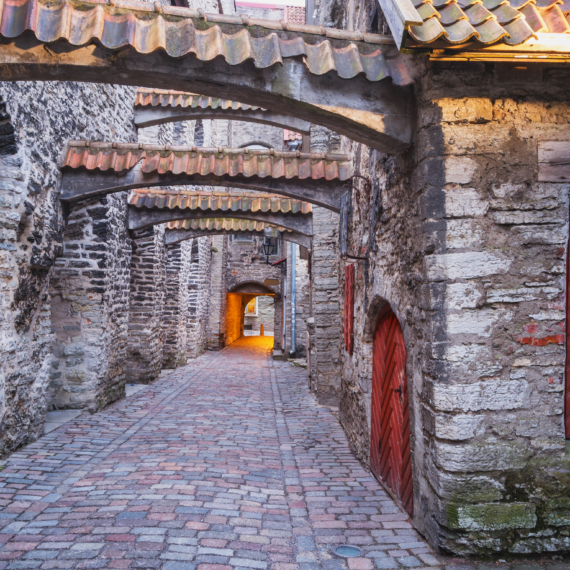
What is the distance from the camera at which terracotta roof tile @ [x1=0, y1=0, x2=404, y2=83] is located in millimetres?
2613

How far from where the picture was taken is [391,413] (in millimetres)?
3959

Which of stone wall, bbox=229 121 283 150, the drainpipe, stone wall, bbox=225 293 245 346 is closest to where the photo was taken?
the drainpipe

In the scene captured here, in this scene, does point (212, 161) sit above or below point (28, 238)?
above

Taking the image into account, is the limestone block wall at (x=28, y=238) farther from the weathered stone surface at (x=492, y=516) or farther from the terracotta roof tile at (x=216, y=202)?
the weathered stone surface at (x=492, y=516)

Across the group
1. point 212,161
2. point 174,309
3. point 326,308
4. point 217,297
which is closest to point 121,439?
point 212,161

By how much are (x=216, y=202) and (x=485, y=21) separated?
6.18 m

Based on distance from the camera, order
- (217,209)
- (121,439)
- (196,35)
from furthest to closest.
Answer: (217,209), (121,439), (196,35)

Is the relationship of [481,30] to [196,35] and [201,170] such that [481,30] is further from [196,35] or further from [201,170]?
[201,170]

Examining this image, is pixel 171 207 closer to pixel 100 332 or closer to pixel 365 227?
pixel 100 332

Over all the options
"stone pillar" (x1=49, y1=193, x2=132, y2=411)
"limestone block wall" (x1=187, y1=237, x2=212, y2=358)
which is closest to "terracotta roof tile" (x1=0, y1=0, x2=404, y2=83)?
"stone pillar" (x1=49, y1=193, x2=132, y2=411)

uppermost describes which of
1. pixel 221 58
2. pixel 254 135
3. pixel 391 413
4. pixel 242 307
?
pixel 254 135

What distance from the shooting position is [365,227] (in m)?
4.98

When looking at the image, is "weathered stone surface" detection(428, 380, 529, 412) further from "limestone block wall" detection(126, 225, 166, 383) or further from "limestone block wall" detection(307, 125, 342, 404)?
"limestone block wall" detection(126, 225, 166, 383)

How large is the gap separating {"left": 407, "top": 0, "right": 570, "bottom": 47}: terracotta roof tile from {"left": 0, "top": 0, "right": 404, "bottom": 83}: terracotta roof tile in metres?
0.39
